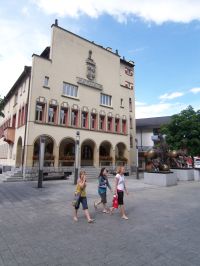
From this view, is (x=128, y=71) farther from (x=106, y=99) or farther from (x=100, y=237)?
(x=100, y=237)

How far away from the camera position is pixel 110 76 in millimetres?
29734

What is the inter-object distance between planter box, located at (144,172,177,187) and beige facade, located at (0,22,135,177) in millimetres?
9562

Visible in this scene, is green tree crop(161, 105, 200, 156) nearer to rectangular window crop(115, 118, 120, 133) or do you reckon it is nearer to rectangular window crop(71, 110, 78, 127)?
rectangular window crop(115, 118, 120, 133)

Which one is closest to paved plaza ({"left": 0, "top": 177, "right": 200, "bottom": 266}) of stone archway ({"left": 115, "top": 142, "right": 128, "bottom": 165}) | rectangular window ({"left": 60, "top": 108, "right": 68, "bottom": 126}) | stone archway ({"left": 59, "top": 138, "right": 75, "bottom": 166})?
stone archway ({"left": 59, "top": 138, "right": 75, "bottom": 166})

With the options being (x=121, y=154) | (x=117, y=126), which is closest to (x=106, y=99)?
(x=117, y=126)

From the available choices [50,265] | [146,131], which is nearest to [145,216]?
[50,265]

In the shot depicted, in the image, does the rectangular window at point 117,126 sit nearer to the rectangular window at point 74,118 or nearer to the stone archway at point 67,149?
the stone archway at point 67,149

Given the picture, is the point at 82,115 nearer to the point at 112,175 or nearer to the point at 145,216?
the point at 112,175

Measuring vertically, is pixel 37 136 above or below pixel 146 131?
below

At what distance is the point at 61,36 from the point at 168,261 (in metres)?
26.2

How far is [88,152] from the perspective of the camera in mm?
28406

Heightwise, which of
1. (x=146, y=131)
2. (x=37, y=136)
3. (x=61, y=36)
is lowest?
(x=37, y=136)

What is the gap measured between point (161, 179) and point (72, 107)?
44.8 ft

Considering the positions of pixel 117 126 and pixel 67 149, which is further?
pixel 117 126
